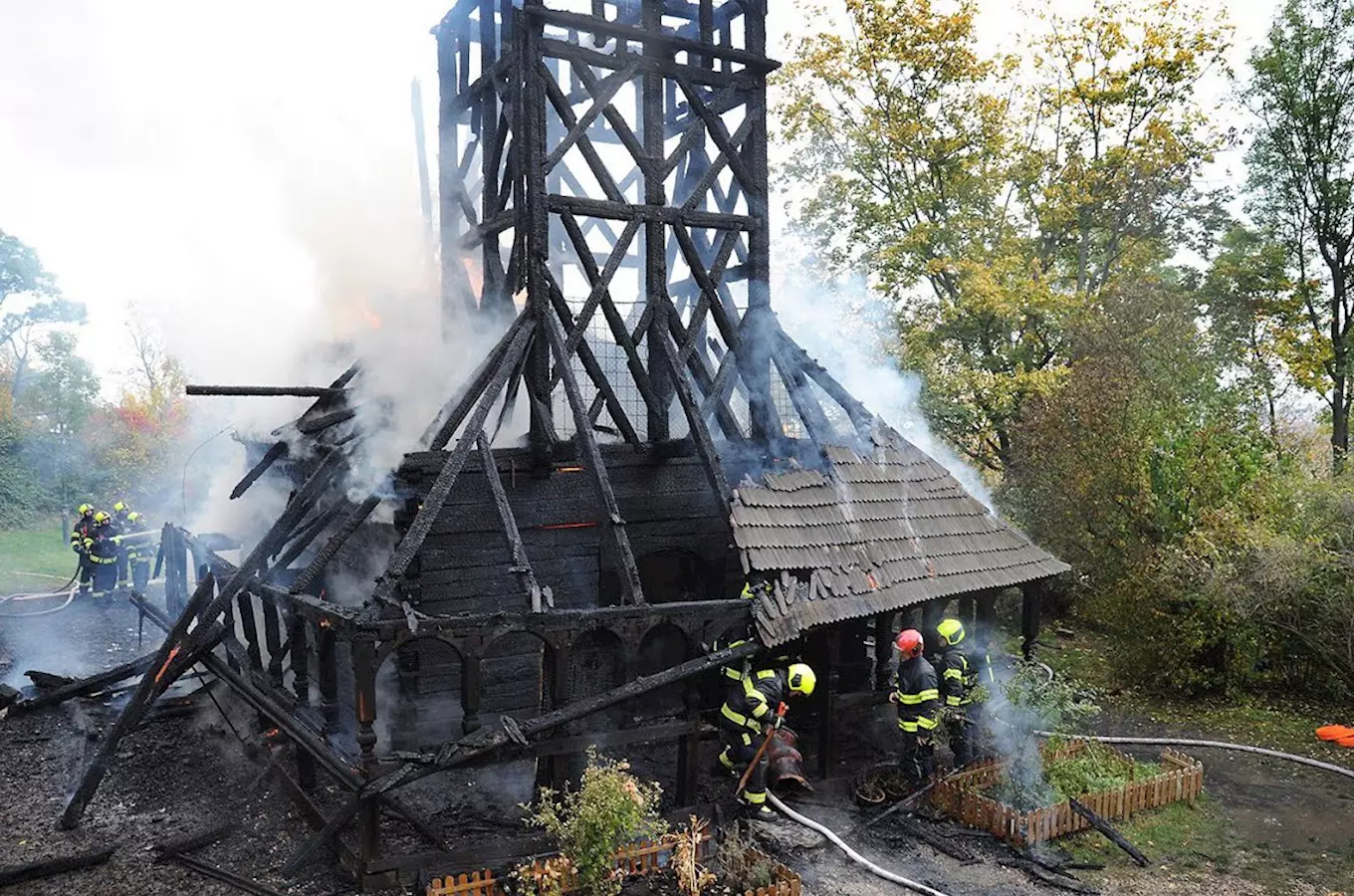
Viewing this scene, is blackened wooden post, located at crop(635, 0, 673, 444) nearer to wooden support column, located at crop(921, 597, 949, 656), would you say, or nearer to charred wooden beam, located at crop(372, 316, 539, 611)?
charred wooden beam, located at crop(372, 316, 539, 611)

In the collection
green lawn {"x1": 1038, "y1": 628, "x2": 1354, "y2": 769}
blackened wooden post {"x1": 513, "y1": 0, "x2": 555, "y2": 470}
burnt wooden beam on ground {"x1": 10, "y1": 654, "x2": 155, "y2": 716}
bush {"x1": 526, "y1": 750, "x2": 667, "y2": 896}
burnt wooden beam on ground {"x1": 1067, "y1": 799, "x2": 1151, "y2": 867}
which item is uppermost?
blackened wooden post {"x1": 513, "y1": 0, "x2": 555, "y2": 470}

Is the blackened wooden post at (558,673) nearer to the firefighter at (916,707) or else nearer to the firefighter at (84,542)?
the firefighter at (916,707)

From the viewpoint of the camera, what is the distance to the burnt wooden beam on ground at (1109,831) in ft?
28.1

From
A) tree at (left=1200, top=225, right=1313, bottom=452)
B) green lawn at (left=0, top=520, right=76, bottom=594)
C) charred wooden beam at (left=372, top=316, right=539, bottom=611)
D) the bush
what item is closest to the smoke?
tree at (left=1200, top=225, right=1313, bottom=452)

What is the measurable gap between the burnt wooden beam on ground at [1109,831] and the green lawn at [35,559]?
22700 millimetres

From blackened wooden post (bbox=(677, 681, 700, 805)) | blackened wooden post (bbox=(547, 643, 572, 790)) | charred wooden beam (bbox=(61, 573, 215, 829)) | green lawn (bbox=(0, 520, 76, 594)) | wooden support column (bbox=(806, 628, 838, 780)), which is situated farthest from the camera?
green lawn (bbox=(0, 520, 76, 594))

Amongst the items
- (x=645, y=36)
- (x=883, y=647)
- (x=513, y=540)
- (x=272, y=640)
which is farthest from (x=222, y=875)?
(x=645, y=36)

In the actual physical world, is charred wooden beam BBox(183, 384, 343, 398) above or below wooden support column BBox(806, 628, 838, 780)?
above

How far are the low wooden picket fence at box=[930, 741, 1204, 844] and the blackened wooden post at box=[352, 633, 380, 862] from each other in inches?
217

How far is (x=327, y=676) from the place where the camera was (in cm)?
793

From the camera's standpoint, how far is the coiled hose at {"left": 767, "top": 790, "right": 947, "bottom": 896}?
7.70m

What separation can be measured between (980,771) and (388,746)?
6068 millimetres

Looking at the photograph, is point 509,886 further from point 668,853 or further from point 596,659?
point 596,659

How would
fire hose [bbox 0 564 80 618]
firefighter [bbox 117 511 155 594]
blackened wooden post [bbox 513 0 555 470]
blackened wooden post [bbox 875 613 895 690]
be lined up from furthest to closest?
1. firefighter [bbox 117 511 155 594]
2. fire hose [bbox 0 564 80 618]
3. blackened wooden post [bbox 875 613 895 690]
4. blackened wooden post [bbox 513 0 555 470]
